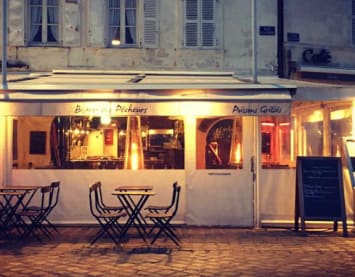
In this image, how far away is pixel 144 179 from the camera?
10992 millimetres

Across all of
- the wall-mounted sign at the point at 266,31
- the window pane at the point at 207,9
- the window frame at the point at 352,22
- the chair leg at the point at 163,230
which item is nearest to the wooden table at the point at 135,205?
the chair leg at the point at 163,230

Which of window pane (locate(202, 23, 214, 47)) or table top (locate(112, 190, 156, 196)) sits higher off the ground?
window pane (locate(202, 23, 214, 47))

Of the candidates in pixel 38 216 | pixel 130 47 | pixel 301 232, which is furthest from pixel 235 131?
pixel 38 216

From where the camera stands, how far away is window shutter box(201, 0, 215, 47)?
12.6 m

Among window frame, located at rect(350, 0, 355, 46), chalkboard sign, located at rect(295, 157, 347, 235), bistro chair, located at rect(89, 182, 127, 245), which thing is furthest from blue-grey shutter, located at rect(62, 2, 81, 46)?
window frame, located at rect(350, 0, 355, 46)

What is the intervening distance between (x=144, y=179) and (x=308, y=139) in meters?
3.27

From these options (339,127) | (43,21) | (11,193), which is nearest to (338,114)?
(339,127)

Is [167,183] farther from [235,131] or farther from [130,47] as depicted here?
[130,47]

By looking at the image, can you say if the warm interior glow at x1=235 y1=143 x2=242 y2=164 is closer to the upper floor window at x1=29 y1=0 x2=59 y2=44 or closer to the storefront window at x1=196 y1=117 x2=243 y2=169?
the storefront window at x1=196 y1=117 x2=243 y2=169

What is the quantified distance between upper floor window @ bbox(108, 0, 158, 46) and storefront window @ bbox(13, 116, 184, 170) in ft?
6.95

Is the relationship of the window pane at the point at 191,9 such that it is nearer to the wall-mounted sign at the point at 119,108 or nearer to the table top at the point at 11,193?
the wall-mounted sign at the point at 119,108

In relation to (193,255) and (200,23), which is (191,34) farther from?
(193,255)

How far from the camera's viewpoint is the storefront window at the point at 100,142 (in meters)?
11.1

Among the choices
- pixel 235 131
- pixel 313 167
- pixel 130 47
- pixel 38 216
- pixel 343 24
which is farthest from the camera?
pixel 343 24
